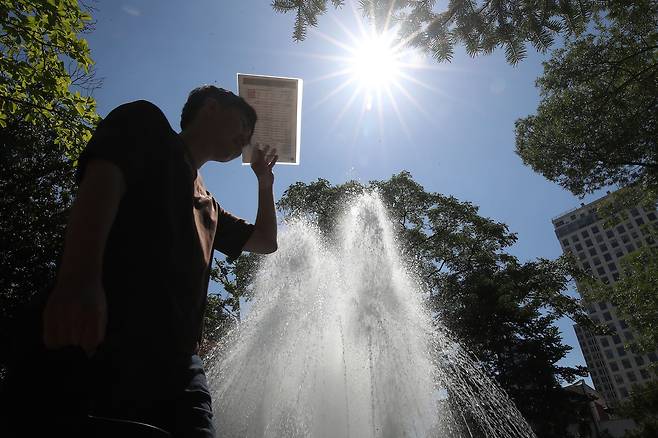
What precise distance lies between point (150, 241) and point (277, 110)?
1.28m

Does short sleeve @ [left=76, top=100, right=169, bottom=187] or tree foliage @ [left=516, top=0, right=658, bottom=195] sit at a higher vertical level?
tree foliage @ [left=516, top=0, right=658, bottom=195]

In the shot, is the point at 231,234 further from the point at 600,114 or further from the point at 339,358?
the point at 600,114

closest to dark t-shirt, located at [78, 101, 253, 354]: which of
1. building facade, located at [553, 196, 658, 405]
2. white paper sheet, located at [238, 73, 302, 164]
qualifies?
white paper sheet, located at [238, 73, 302, 164]

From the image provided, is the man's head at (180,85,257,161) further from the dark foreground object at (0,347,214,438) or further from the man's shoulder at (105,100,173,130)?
the dark foreground object at (0,347,214,438)

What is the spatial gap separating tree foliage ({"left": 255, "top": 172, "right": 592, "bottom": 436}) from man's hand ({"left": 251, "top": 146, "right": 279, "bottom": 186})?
48.6ft

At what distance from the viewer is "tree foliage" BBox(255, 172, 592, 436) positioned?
17.4 m

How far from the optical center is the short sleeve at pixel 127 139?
40.3 inches

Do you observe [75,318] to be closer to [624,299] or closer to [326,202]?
[326,202]

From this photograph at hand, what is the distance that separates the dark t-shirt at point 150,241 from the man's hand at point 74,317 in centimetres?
12

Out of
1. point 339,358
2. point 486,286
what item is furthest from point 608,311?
point 339,358

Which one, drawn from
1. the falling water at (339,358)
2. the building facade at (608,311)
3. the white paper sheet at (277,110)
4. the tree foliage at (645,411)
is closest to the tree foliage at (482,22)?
the white paper sheet at (277,110)

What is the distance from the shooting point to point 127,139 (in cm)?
108

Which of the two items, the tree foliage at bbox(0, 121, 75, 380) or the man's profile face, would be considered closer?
the man's profile face

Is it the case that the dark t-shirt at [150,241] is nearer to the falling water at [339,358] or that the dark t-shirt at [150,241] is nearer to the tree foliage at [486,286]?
the falling water at [339,358]
